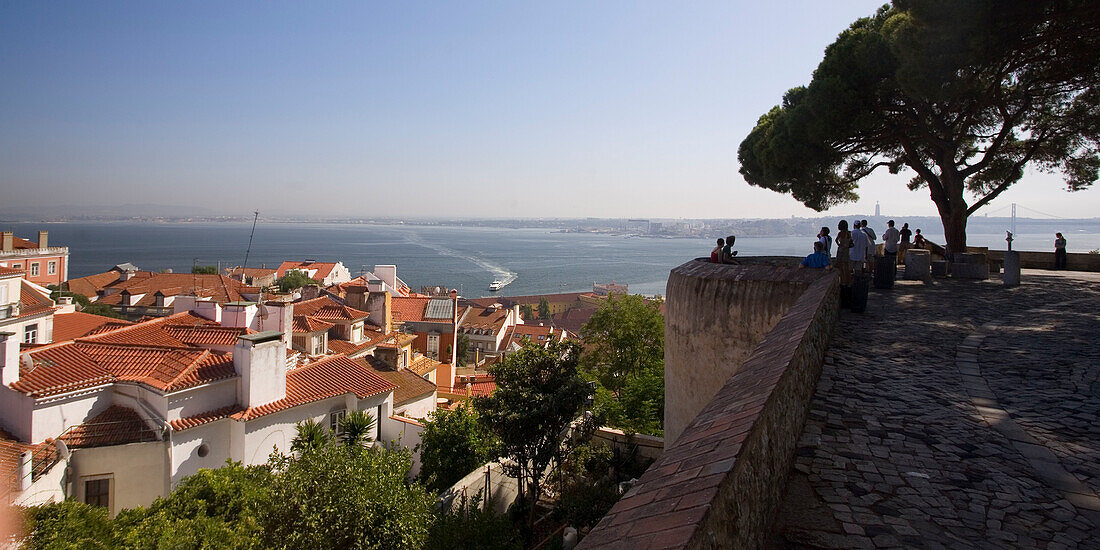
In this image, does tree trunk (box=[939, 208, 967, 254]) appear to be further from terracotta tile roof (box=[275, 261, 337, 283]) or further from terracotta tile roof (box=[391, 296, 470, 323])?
terracotta tile roof (box=[275, 261, 337, 283])

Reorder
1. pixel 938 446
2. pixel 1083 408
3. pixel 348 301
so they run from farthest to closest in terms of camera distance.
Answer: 1. pixel 348 301
2. pixel 1083 408
3. pixel 938 446

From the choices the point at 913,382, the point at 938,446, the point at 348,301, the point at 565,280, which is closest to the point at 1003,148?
the point at 913,382

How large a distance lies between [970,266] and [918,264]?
4.92 feet

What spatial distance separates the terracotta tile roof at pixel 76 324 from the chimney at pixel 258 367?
11.9 m

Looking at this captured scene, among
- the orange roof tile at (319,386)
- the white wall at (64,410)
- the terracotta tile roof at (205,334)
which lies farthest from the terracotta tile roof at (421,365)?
the white wall at (64,410)

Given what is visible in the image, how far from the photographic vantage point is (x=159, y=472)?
563 inches

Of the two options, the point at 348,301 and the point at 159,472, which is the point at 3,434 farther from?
the point at 348,301

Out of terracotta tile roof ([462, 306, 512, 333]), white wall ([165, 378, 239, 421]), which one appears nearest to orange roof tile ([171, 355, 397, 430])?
white wall ([165, 378, 239, 421])

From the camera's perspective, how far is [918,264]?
42.1 feet

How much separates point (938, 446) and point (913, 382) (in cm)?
152

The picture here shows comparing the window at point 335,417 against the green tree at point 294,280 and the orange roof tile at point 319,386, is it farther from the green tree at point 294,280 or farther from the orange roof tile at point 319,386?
the green tree at point 294,280

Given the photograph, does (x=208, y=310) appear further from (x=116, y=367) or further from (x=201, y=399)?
(x=201, y=399)

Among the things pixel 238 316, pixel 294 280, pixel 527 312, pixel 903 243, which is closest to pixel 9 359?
pixel 238 316

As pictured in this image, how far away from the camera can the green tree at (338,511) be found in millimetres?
9031
